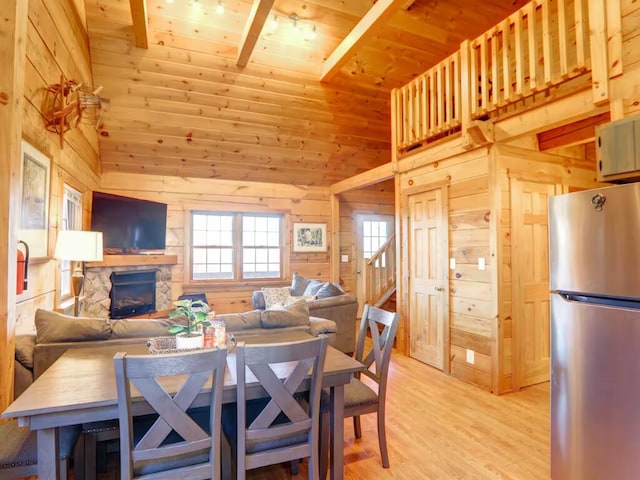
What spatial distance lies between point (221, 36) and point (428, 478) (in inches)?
194

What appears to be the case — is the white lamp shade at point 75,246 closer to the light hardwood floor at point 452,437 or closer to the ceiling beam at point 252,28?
the light hardwood floor at point 452,437

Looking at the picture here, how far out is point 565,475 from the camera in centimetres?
189

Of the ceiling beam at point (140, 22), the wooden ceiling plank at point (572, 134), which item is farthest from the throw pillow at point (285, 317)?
the ceiling beam at point (140, 22)

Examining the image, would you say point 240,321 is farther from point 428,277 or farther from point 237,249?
point 237,249

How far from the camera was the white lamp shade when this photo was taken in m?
2.83

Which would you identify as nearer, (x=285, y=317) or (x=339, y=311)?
(x=285, y=317)

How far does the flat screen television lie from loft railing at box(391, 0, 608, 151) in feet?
12.3

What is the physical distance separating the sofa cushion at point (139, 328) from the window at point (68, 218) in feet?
5.05

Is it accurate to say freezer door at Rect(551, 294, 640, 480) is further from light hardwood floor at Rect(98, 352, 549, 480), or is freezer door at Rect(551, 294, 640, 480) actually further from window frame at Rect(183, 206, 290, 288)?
window frame at Rect(183, 206, 290, 288)

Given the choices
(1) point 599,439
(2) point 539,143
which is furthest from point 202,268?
(1) point 599,439

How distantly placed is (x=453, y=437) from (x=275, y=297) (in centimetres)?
338

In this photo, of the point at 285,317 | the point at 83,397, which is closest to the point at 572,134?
the point at 285,317

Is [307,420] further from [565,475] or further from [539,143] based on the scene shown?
[539,143]

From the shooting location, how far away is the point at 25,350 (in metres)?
2.20
